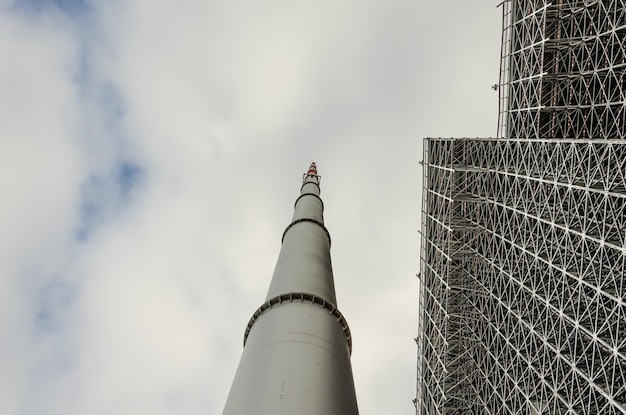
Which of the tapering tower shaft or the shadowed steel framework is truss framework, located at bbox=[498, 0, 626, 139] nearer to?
the shadowed steel framework

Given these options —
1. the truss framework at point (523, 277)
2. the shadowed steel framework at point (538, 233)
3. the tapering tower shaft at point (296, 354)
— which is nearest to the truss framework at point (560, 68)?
the shadowed steel framework at point (538, 233)

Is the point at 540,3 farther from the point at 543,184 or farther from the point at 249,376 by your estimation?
the point at 249,376

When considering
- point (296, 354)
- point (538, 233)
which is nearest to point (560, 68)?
point (538, 233)

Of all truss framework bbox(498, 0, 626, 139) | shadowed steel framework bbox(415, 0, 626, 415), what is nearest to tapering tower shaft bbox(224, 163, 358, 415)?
shadowed steel framework bbox(415, 0, 626, 415)

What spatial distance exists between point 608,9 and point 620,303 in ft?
55.6

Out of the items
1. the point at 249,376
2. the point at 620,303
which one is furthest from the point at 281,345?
the point at 620,303

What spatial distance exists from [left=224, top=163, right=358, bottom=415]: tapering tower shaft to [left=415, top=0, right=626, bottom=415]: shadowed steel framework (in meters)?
16.1

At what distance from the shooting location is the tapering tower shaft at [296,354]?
9.05 meters

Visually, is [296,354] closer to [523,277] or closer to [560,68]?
[523,277]

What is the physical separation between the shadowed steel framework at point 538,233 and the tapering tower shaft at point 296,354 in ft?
52.8

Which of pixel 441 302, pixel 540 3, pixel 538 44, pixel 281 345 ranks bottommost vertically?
pixel 281 345

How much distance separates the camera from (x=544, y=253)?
27.3 meters

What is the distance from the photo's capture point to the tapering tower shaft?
29.7 feet

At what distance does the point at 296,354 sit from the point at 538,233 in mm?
23040
